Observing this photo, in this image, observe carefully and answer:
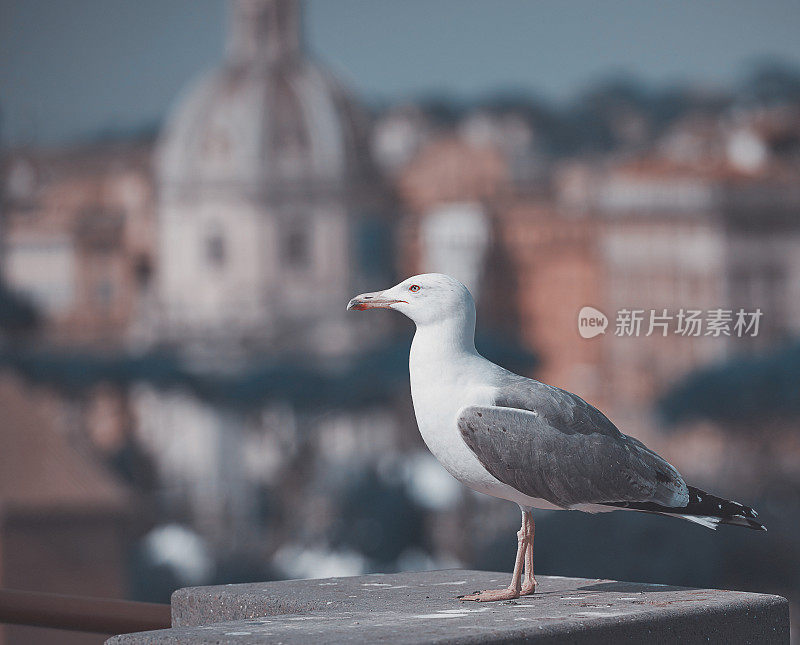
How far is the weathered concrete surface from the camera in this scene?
4.90 feet

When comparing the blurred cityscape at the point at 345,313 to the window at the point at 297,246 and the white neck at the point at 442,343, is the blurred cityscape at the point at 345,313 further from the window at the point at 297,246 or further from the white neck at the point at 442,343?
the white neck at the point at 442,343

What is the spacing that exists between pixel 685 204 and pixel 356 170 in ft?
17.2

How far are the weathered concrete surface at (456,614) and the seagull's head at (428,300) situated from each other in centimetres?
29

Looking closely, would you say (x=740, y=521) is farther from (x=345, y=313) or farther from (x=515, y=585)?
(x=345, y=313)

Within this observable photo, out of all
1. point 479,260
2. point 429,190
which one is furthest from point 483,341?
point 429,190

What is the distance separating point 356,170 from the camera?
2127 centimetres

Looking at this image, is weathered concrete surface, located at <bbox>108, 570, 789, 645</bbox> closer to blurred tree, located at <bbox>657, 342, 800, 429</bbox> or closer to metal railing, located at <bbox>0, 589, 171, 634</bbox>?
metal railing, located at <bbox>0, 589, 171, 634</bbox>

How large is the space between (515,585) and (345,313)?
18.2 meters

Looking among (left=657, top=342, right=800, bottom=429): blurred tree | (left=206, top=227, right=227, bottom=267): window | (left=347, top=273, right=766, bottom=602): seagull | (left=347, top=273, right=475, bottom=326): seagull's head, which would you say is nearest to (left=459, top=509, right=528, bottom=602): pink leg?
(left=347, top=273, right=766, bottom=602): seagull

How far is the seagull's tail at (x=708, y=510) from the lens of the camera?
175 cm

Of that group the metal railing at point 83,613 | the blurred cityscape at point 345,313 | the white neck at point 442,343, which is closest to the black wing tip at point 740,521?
the white neck at point 442,343

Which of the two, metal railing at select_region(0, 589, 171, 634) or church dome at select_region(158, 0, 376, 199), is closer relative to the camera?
metal railing at select_region(0, 589, 171, 634)

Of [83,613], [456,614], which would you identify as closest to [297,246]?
[83,613]

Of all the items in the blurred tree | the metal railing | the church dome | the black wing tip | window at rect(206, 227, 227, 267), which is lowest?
the blurred tree
